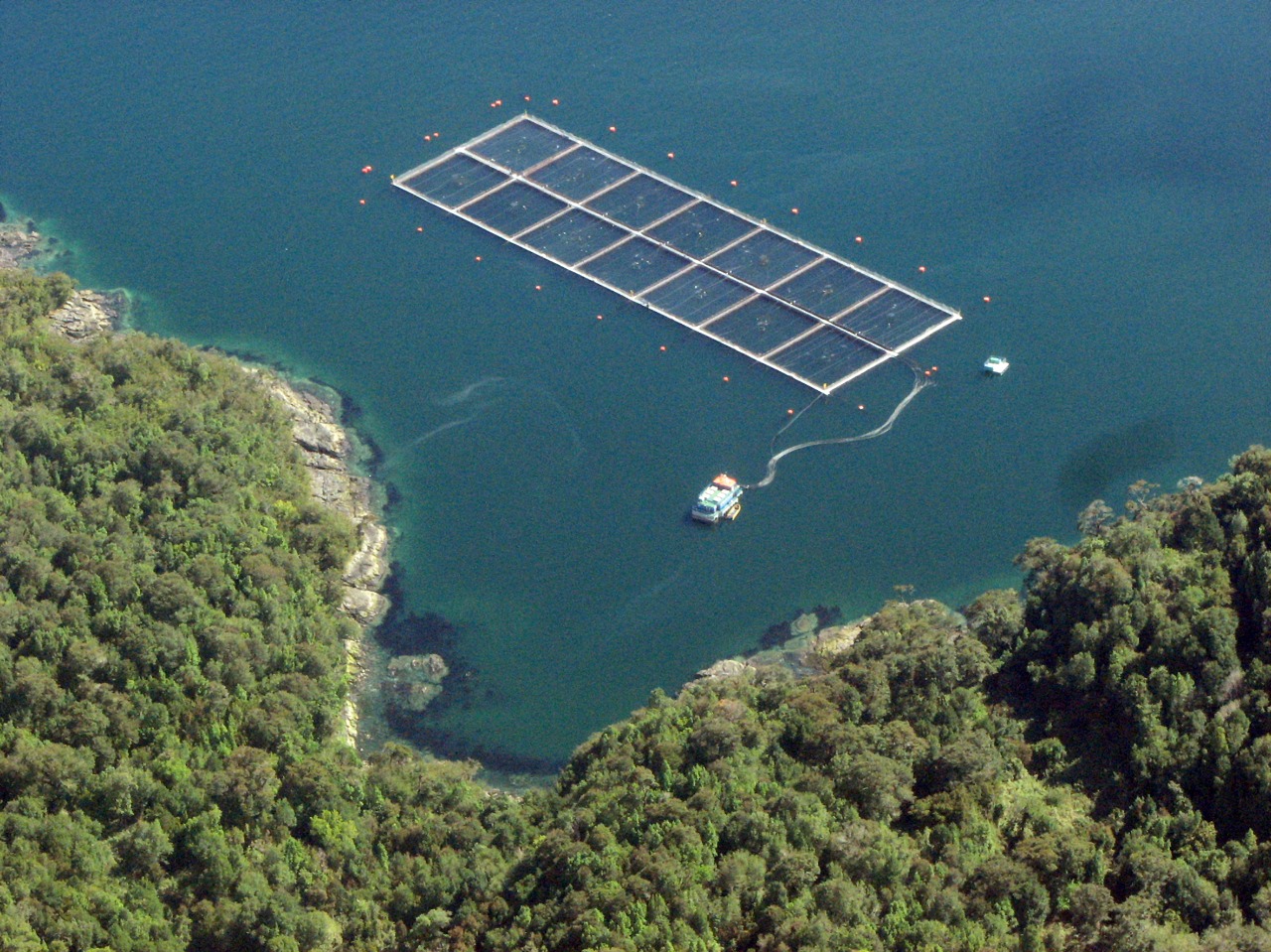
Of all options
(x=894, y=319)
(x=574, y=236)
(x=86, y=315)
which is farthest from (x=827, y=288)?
(x=86, y=315)

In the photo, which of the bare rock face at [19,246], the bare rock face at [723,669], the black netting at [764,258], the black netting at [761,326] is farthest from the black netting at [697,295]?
the bare rock face at [19,246]

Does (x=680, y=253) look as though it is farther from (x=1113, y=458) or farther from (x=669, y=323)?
(x=1113, y=458)

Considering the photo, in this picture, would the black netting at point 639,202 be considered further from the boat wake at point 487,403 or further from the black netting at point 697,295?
the boat wake at point 487,403

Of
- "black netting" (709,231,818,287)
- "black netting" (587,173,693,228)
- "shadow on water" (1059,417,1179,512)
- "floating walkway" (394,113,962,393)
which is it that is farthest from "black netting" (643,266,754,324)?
"shadow on water" (1059,417,1179,512)

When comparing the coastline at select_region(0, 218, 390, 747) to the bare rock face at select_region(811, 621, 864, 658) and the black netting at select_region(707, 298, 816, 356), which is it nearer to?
the bare rock face at select_region(811, 621, 864, 658)

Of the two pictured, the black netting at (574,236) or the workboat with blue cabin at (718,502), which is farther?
the black netting at (574,236)

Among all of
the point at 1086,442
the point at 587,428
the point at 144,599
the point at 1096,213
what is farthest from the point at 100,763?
the point at 1096,213

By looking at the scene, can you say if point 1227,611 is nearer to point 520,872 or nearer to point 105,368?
point 520,872
